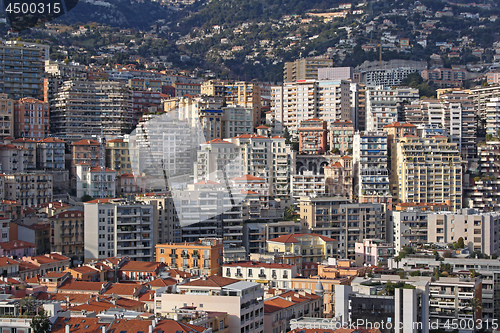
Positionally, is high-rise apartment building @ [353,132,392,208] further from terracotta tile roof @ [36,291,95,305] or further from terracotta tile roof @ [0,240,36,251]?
terracotta tile roof @ [36,291,95,305]

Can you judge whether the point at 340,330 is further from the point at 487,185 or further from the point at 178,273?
the point at 487,185

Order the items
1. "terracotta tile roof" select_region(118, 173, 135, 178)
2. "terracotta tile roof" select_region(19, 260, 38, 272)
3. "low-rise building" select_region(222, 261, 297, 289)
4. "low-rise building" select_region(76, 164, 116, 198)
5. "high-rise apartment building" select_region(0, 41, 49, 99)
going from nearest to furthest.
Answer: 1. "terracotta tile roof" select_region(19, 260, 38, 272)
2. "low-rise building" select_region(222, 261, 297, 289)
3. "low-rise building" select_region(76, 164, 116, 198)
4. "terracotta tile roof" select_region(118, 173, 135, 178)
5. "high-rise apartment building" select_region(0, 41, 49, 99)

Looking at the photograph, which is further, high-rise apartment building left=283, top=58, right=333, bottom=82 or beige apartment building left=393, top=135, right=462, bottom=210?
high-rise apartment building left=283, top=58, right=333, bottom=82

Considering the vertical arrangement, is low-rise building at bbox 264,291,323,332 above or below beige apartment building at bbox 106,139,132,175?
below

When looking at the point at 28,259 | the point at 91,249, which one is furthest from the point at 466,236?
the point at 28,259

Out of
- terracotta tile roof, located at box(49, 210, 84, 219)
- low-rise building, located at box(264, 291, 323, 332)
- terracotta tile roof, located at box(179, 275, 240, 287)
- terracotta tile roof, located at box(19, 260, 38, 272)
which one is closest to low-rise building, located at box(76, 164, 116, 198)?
terracotta tile roof, located at box(49, 210, 84, 219)

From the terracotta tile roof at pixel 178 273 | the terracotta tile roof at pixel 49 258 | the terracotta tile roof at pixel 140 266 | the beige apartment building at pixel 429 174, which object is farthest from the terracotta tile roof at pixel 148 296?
the beige apartment building at pixel 429 174

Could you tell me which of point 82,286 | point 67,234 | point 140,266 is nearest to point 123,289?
point 82,286
